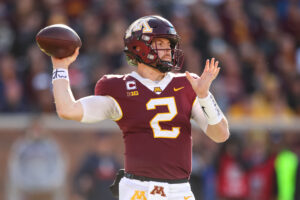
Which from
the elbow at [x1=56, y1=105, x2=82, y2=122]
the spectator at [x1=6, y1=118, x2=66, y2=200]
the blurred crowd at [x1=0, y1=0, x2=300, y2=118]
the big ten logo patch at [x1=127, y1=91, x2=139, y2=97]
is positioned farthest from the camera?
the blurred crowd at [x1=0, y1=0, x2=300, y2=118]

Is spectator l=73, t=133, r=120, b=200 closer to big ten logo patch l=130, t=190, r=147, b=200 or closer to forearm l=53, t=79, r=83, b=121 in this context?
big ten logo patch l=130, t=190, r=147, b=200

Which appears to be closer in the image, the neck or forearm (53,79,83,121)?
forearm (53,79,83,121)

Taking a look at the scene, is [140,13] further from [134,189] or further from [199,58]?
[134,189]

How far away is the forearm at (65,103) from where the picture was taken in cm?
425

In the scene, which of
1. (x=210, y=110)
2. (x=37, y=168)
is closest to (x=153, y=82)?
(x=210, y=110)

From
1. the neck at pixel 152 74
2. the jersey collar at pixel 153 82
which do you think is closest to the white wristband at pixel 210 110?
the jersey collar at pixel 153 82

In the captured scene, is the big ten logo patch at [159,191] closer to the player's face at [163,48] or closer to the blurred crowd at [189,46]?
the player's face at [163,48]

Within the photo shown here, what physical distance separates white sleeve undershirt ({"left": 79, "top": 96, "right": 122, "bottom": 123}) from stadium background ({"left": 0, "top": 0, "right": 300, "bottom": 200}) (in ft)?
16.3

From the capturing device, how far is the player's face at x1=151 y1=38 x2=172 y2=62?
4547mm

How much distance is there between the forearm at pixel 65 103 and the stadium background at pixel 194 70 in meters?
5.21

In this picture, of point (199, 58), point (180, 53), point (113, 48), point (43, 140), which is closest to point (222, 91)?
point (199, 58)

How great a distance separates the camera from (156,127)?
444 centimetres

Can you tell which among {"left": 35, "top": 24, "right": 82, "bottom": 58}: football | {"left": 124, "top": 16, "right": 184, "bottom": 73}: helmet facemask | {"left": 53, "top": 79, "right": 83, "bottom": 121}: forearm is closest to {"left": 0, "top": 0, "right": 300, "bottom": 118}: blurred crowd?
{"left": 124, "top": 16, "right": 184, "bottom": 73}: helmet facemask

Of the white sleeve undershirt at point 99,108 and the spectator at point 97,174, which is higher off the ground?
the white sleeve undershirt at point 99,108
